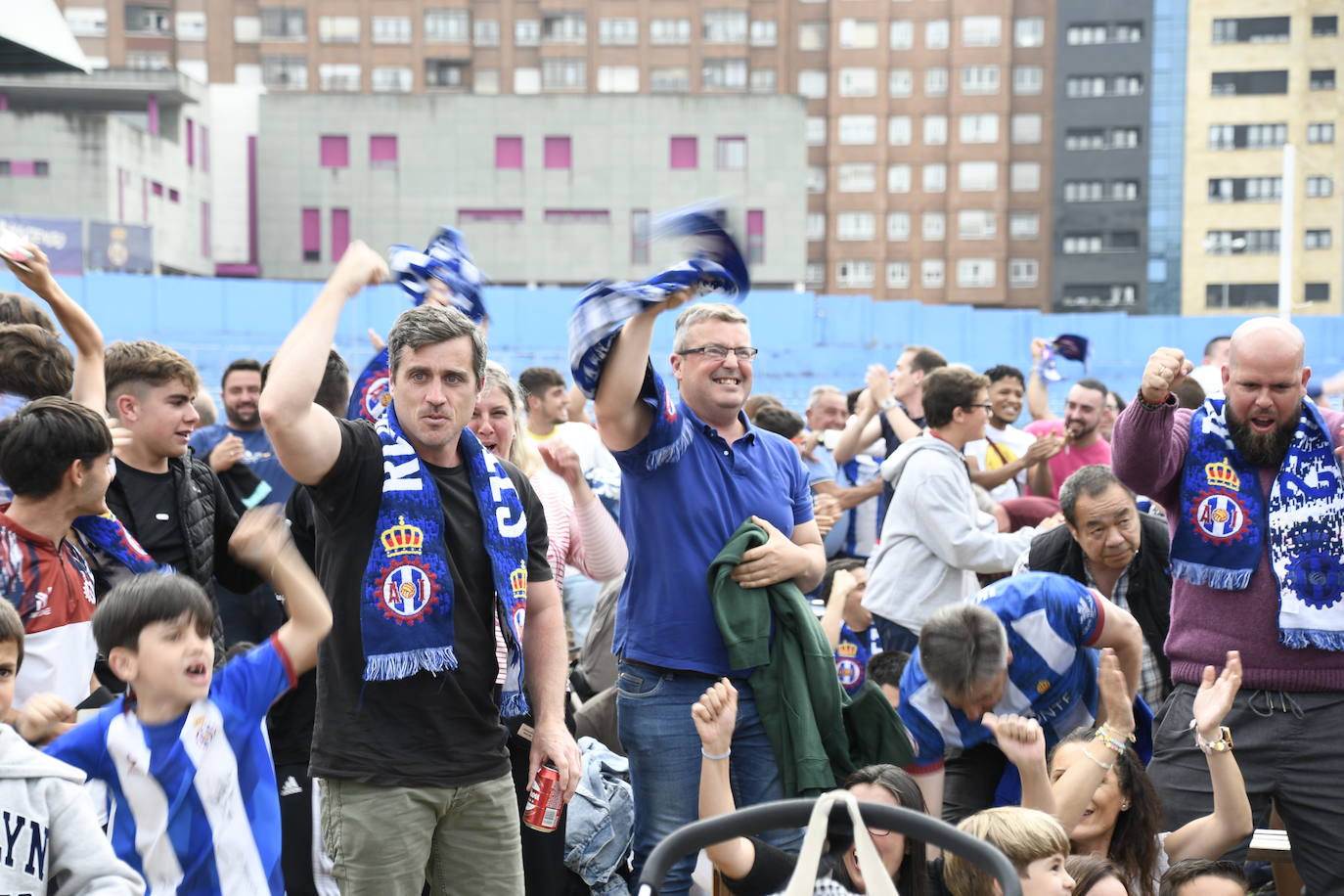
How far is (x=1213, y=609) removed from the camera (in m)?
4.62

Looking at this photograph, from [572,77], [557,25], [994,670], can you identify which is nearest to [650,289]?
[994,670]

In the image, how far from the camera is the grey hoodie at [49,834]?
2752 millimetres

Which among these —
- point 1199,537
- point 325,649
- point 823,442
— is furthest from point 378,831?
point 823,442

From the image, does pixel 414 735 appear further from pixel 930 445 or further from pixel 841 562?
pixel 841 562

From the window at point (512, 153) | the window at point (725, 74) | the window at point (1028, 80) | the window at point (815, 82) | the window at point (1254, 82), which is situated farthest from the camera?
the window at point (815, 82)

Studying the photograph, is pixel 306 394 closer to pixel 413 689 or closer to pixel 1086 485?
pixel 413 689

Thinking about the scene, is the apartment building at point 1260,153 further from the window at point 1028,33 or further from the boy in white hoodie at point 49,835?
the boy in white hoodie at point 49,835

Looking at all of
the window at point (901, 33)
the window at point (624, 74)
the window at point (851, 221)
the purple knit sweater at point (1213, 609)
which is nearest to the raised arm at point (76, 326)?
the purple knit sweater at point (1213, 609)

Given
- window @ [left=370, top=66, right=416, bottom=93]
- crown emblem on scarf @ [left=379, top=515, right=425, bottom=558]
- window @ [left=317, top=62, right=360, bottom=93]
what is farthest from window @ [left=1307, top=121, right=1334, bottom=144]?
crown emblem on scarf @ [left=379, top=515, right=425, bottom=558]

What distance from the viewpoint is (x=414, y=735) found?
133 inches

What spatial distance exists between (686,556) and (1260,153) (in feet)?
233

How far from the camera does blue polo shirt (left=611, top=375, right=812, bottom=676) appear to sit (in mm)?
4055

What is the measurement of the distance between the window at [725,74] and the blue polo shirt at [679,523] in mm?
67742

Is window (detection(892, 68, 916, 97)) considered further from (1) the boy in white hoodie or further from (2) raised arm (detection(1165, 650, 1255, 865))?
(1) the boy in white hoodie
